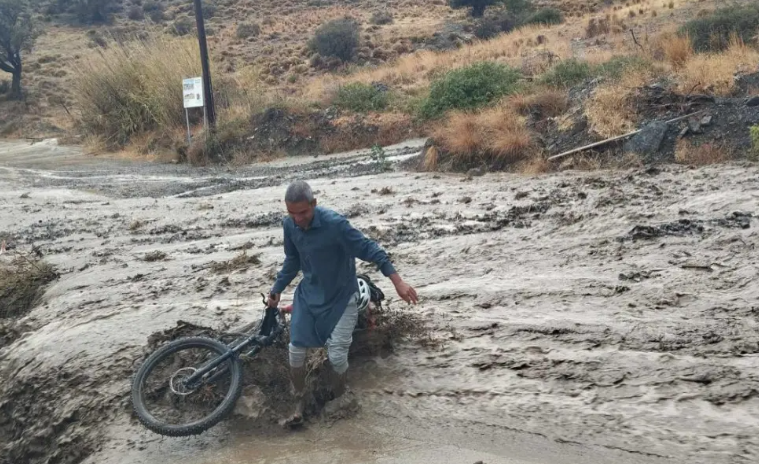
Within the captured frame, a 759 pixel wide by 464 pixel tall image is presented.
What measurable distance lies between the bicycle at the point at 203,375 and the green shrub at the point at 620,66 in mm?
9929

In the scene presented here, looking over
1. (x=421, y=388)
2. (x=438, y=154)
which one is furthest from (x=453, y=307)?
(x=438, y=154)

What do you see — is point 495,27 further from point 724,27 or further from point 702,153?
point 702,153

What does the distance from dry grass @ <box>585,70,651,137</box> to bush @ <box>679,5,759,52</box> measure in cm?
455

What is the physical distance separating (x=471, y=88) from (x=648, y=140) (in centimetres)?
644

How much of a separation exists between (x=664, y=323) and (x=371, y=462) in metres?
2.19

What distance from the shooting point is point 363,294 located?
444cm

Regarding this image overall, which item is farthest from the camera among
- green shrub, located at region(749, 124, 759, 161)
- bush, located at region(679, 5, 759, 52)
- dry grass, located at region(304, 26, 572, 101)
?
dry grass, located at region(304, 26, 572, 101)

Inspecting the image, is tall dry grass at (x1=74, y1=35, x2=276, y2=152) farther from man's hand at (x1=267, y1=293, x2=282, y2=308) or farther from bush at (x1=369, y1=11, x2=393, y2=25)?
bush at (x1=369, y1=11, x2=393, y2=25)

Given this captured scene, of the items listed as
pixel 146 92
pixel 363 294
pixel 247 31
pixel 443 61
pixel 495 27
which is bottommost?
pixel 363 294

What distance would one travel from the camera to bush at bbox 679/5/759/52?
50.9 ft

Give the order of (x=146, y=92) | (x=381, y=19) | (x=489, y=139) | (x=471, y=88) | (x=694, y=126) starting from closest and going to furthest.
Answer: (x=694, y=126), (x=489, y=139), (x=471, y=88), (x=146, y=92), (x=381, y=19)

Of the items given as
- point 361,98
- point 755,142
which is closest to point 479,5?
point 361,98

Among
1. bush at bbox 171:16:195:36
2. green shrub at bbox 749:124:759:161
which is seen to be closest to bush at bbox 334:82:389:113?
green shrub at bbox 749:124:759:161

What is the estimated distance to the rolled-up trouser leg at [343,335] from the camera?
13.6 feet
